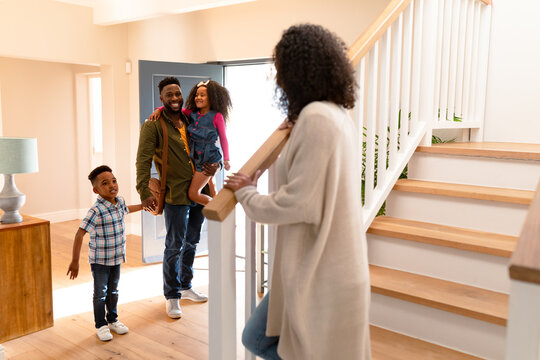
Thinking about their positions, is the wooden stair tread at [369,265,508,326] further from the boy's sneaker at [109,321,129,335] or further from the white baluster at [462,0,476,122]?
the boy's sneaker at [109,321,129,335]

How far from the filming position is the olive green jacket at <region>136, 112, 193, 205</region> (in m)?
3.29

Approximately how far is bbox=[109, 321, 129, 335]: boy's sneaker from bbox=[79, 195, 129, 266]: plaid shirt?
448 millimetres

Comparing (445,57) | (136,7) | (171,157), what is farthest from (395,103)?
(136,7)

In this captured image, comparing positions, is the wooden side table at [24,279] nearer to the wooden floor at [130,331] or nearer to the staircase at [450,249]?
the wooden floor at [130,331]

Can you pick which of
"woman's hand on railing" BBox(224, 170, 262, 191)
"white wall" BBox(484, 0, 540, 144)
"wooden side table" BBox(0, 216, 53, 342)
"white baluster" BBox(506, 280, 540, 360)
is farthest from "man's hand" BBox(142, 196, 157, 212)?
"white baluster" BBox(506, 280, 540, 360)

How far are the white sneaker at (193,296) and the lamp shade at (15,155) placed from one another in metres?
1.42

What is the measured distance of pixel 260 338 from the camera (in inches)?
57.8

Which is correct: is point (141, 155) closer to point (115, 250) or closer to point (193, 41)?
point (115, 250)

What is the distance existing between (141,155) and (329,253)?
224 cm

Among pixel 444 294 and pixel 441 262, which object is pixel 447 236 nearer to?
pixel 441 262

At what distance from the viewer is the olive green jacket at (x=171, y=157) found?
3.29 metres

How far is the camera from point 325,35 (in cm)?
132

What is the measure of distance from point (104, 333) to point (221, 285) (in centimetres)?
193

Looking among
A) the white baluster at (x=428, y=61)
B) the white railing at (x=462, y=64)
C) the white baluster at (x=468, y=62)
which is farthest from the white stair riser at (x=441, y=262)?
the white baluster at (x=468, y=62)
